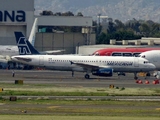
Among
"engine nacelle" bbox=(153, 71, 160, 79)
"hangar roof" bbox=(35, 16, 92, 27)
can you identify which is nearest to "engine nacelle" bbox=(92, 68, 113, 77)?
"engine nacelle" bbox=(153, 71, 160, 79)

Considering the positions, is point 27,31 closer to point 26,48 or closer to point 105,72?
point 26,48

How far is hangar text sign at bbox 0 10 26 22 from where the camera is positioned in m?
141

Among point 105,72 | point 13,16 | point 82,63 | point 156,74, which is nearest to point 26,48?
point 82,63

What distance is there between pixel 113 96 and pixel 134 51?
194 ft

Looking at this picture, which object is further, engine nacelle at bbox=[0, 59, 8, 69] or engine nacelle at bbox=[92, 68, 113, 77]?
engine nacelle at bbox=[0, 59, 8, 69]

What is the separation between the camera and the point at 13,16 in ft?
465

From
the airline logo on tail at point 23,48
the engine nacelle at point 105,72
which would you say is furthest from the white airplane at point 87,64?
the airline logo on tail at point 23,48

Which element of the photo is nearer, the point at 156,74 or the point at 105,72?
the point at 105,72

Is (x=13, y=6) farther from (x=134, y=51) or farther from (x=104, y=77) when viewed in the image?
(x=104, y=77)

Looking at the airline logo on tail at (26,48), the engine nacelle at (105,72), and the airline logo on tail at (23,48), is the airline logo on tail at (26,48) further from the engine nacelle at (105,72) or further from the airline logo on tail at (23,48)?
the engine nacelle at (105,72)

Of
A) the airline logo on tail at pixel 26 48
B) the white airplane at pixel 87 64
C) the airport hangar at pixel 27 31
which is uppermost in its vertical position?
the airport hangar at pixel 27 31

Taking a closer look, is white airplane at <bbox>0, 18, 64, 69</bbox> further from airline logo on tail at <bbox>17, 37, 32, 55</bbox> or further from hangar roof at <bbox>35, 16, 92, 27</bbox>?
hangar roof at <bbox>35, 16, 92, 27</bbox>

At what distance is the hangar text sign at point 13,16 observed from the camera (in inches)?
5561

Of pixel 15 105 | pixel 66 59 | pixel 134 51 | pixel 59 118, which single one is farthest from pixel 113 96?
pixel 134 51
